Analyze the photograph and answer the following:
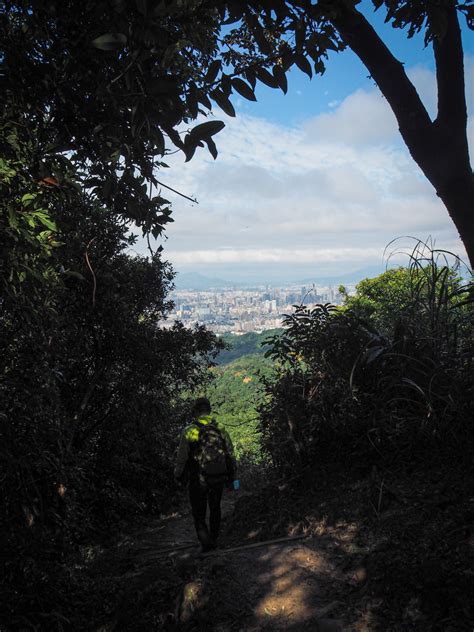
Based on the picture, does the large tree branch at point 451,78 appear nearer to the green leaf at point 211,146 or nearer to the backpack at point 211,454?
the green leaf at point 211,146

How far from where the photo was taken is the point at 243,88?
1830 millimetres

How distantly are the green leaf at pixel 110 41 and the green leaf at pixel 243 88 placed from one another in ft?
1.63

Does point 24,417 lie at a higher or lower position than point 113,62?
lower

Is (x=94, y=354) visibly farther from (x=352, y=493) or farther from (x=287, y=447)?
(x=352, y=493)

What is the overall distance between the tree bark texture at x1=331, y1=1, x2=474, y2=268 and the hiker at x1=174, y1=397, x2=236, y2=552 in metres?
3.08

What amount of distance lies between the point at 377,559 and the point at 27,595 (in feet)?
8.36

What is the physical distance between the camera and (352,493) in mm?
3826

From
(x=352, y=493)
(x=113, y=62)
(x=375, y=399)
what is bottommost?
(x=352, y=493)

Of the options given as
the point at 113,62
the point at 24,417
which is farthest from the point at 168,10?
the point at 24,417

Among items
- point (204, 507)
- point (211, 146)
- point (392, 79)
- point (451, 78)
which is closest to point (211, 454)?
point (204, 507)

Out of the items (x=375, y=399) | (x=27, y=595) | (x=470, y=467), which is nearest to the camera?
(x=27, y=595)

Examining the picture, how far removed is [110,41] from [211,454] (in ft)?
12.3

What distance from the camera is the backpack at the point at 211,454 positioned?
14.0 feet

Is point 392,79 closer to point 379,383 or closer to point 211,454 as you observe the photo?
point 379,383
